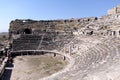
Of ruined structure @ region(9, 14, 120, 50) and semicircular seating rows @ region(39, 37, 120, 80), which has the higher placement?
ruined structure @ region(9, 14, 120, 50)

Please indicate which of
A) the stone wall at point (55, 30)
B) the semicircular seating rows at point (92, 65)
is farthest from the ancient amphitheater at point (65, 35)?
the semicircular seating rows at point (92, 65)

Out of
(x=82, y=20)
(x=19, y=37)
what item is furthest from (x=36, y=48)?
(x=82, y=20)

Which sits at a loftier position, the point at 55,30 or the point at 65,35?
the point at 55,30

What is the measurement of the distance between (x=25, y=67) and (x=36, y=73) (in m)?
2.28

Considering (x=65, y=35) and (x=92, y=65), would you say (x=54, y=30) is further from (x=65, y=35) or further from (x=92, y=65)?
(x=92, y=65)

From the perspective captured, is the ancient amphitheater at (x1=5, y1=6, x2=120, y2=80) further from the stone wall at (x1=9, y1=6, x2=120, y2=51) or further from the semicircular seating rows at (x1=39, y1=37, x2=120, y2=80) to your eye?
the semicircular seating rows at (x1=39, y1=37, x2=120, y2=80)

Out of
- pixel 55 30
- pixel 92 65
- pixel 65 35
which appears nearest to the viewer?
pixel 92 65

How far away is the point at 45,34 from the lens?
89.3 ft

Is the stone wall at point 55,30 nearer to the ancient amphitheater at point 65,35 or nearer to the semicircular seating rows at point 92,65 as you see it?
the ancient amphitheater at point 65,35

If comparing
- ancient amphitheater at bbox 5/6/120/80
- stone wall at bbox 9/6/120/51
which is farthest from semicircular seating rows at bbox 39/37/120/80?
stone wall at bbox 9/6/120/51

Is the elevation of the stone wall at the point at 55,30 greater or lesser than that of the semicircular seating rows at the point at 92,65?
greater

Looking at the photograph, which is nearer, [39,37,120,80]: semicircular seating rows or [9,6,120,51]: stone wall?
[39,37,120,80]: semicircular seating rows

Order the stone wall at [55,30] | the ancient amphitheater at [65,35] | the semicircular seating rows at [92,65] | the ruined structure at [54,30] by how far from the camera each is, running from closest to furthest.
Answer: the semicircular seating rows at [92,65]
the ancient amphitheater at [65,35]
the stone wall at [55,30]
the ruined structure at [54,30]

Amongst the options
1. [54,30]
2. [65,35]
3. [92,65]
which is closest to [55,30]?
[54,30]
